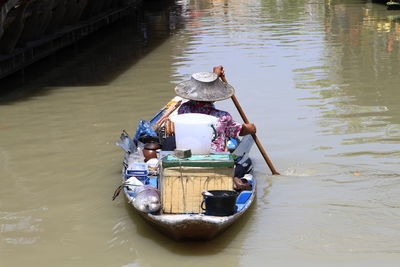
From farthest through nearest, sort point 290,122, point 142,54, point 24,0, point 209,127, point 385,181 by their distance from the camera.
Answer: point 142,54 < point 24,0 < point 290,122 < point 385,181 < point 209,127

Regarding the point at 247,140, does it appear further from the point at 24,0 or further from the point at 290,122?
the point at 24,0

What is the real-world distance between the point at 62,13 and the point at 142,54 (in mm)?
2339

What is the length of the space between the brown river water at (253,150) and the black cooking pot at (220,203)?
437 mm

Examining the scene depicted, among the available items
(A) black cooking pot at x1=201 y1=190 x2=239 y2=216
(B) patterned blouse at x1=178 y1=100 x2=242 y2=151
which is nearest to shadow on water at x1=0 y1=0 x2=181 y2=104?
(B) patterned blouse at x1=178 y1=100 x2=242 y2=151

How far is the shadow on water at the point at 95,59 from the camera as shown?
47.5ft

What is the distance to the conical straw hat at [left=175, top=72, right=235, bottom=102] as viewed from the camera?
7008 millimetres

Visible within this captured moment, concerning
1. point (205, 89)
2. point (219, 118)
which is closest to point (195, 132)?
point (219, 118)

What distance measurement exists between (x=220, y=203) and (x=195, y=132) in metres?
0.86

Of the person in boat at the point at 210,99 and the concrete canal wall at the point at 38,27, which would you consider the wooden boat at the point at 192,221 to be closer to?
the person in boat at the point at 210,99

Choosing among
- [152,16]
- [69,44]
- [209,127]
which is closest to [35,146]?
[209,127]

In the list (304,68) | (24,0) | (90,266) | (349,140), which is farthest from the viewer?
(304,68)

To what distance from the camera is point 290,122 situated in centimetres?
1083

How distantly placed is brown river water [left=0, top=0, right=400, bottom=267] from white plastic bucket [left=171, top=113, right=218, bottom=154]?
2.75 feet

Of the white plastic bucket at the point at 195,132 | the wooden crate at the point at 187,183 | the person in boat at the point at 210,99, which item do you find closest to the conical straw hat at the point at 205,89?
the person in boat at the point at 210,99
